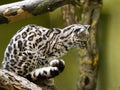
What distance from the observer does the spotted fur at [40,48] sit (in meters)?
0.82

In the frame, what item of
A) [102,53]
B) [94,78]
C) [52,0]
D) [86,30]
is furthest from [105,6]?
[86,30]

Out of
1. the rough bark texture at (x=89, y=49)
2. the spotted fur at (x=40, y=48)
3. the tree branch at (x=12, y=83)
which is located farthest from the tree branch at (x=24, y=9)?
the rough bark texture at (x=89, y=49)

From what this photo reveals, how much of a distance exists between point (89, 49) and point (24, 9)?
876 mm

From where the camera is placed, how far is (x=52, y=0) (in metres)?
0.98

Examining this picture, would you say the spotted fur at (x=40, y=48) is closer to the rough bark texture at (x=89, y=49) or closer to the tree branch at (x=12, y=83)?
the tree branch at (x=12, y=83)

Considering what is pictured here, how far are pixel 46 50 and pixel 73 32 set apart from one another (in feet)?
0.28

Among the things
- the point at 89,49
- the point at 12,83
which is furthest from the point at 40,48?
the point at 89,49

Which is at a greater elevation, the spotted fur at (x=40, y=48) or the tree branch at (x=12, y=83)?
the spotted fur at (x=40, y=48)

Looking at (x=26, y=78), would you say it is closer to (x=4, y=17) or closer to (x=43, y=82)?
(x=43, y=82)

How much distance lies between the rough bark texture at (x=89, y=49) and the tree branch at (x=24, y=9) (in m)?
0.77

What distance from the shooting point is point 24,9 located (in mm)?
962

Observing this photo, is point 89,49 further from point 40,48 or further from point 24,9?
point 40,48

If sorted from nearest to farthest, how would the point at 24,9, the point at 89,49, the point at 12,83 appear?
the point at 12,83 < the point at 24,9 < the point at 89,49

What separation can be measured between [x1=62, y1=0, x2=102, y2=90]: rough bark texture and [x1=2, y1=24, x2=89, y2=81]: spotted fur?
0.91 metres
